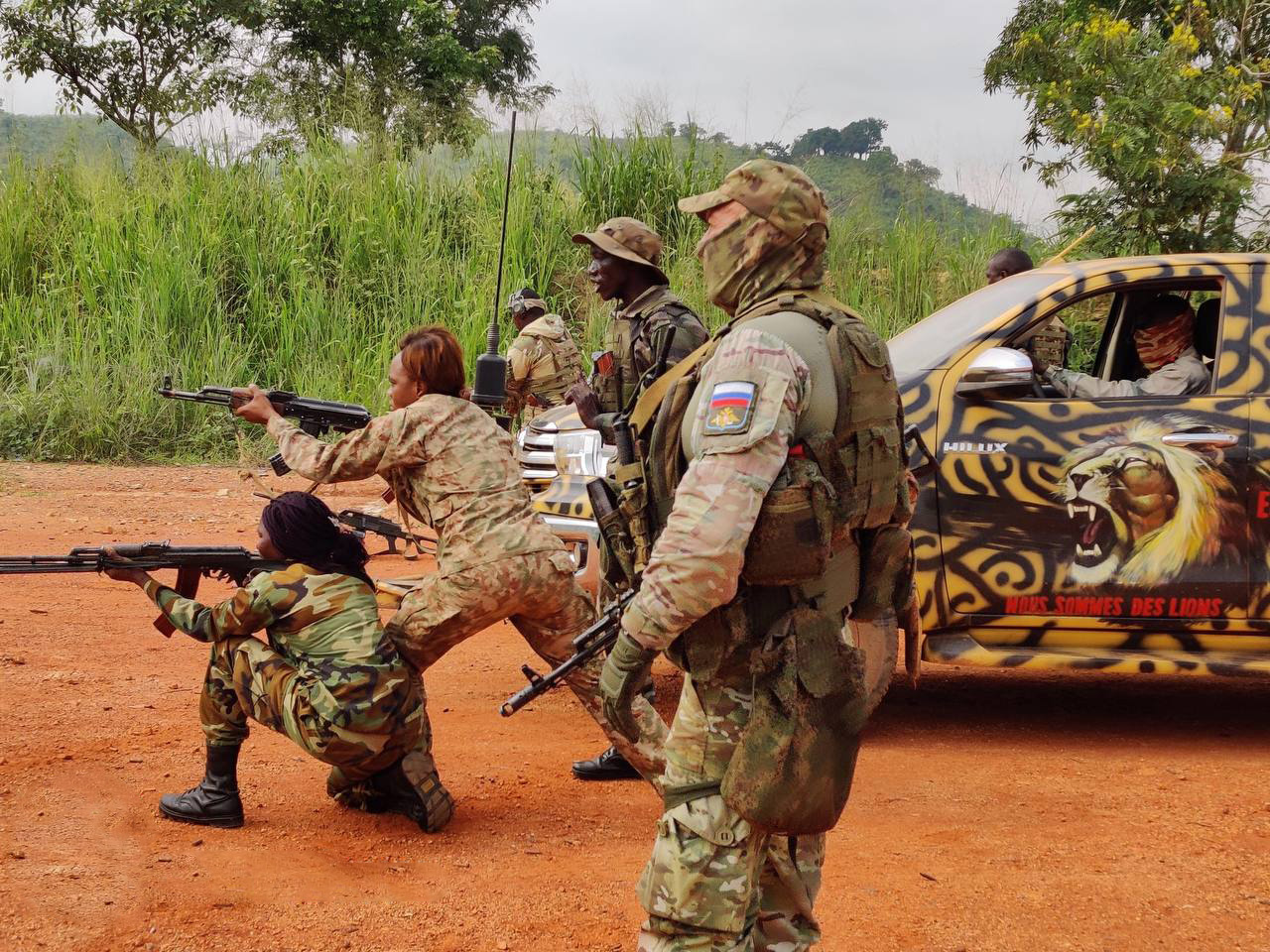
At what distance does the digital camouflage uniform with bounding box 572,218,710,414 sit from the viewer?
5.18 m

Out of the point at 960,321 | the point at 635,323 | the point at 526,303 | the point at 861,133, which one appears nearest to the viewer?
the point at 635,323

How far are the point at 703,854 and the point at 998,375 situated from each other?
3.02 m

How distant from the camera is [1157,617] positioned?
5.25m

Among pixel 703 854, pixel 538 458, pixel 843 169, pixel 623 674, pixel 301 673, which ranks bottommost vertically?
pixel 301 673

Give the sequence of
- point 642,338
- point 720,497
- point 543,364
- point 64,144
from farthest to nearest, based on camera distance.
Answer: point 64,144
point 543,364
point 642,338
point 720,497

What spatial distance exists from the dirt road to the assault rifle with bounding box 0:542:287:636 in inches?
29.6

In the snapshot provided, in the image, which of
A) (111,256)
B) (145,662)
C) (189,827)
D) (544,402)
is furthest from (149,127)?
(189,827)

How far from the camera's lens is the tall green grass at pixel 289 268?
12648 millimetres

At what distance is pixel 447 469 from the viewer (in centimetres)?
448

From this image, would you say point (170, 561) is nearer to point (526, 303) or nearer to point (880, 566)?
point (880, 566)

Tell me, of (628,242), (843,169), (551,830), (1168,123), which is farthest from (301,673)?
(843,169)

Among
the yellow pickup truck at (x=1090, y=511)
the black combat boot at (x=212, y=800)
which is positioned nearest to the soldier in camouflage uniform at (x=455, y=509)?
the black combat boot at (x=212, y=800)

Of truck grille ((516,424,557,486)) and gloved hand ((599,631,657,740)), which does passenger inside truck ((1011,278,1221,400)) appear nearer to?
truck grille ((516,424,557,486))

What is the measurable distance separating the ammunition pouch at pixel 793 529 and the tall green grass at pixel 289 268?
10267mm
